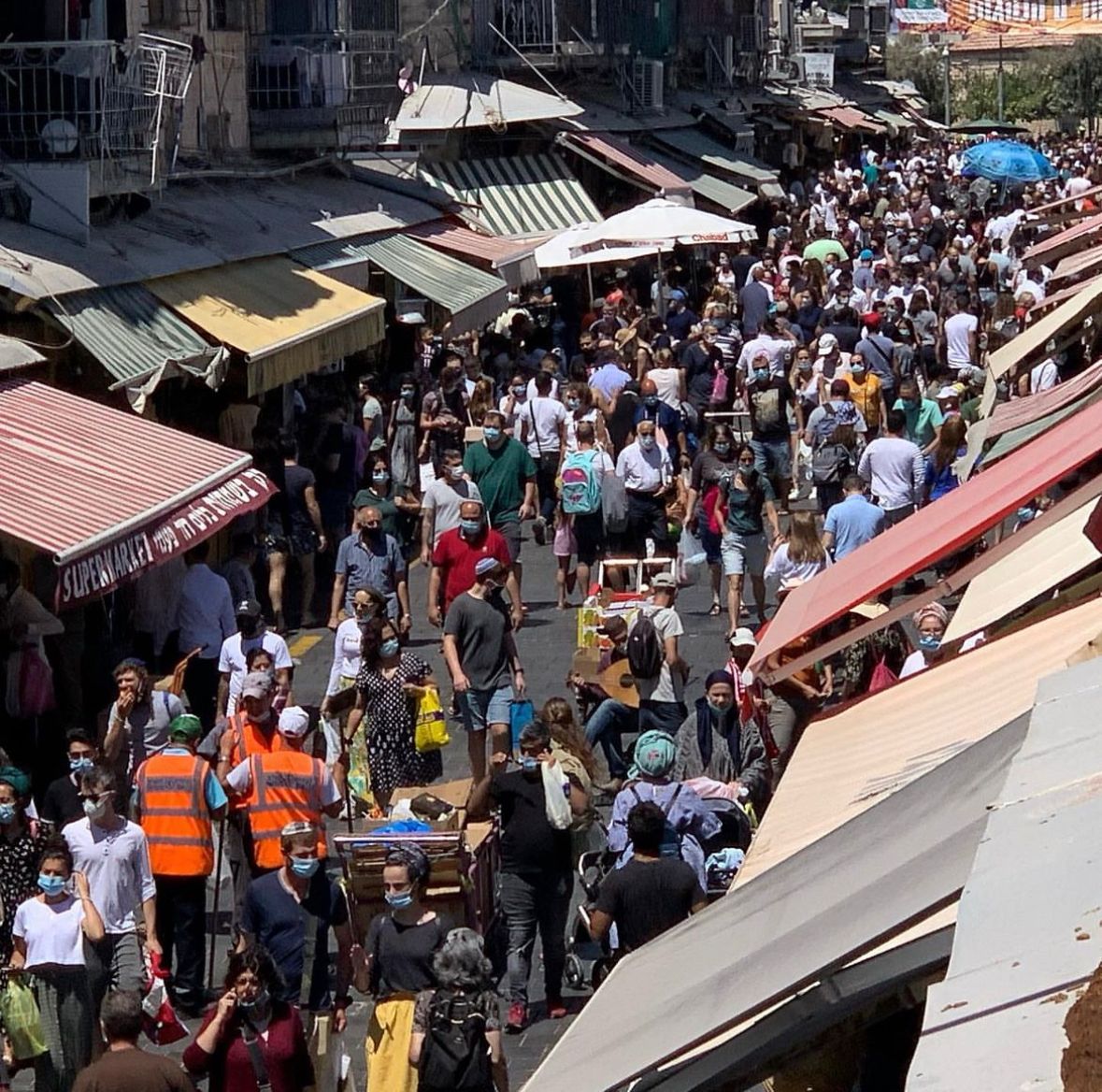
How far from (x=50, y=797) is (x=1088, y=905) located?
740 cm

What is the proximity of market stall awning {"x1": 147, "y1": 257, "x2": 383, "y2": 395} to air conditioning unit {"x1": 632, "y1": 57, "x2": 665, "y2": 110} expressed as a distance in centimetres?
2195

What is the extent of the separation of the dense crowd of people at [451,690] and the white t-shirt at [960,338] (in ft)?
0.10

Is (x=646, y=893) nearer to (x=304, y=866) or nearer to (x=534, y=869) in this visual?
(x=534, y=869)

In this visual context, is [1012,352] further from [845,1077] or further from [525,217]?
[525,217]

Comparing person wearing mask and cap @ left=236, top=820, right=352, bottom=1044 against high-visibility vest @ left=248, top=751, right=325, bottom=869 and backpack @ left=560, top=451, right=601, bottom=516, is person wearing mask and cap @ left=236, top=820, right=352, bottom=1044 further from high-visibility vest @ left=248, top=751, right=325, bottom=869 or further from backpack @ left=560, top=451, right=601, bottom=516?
backpack @ left=560, top=451, right=601, bottom=516

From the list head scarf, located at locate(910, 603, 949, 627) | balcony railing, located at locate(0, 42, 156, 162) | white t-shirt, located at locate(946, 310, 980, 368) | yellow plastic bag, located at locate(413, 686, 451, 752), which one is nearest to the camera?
yellow plastic bag, located at locate(413, 686, 451, 752)

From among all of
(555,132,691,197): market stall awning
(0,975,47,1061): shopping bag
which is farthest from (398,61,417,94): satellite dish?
(0,975,47,1061): shopping bag

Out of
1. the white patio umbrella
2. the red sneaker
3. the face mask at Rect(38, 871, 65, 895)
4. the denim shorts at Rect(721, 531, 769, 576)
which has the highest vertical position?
the white patio umbrella

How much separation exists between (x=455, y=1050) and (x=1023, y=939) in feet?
15.4

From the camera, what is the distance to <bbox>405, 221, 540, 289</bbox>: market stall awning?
2536cm

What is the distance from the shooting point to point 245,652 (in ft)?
42.2

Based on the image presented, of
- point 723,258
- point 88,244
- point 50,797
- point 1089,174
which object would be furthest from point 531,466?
point 1089,174

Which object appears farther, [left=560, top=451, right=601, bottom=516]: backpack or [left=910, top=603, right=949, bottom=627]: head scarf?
[left=560, top=451, right=601, bottom=516]: backpack

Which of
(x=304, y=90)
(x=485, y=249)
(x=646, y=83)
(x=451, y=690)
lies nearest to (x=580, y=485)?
(x=451, y=690)
